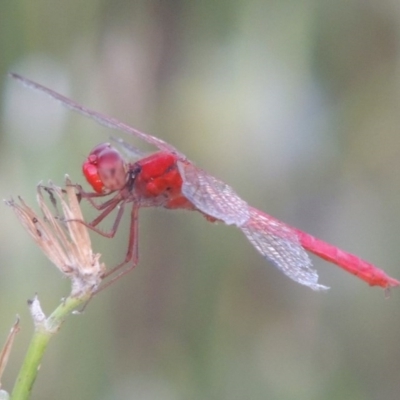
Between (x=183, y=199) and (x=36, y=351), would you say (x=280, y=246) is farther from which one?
(x=36, y=351)

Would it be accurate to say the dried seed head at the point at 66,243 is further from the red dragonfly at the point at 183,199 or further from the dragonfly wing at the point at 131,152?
the dragonfly wing at the point at 131,152

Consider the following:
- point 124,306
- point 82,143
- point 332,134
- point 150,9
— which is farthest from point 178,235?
point 150,9

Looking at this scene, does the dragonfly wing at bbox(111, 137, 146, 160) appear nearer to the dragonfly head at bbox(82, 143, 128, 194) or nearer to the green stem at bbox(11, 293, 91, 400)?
the dragonfly head at bbox(82, 143, 128, 194)

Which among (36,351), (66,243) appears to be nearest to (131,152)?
(66,243)

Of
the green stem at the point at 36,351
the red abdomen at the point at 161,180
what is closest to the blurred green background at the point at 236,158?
the red abdomen at the point at 161,180

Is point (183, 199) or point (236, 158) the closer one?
point (183, 199)

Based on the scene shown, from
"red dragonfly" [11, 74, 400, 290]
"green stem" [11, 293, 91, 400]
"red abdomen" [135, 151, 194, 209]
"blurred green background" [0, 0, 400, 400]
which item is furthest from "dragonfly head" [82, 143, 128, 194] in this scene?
"blurred green background" [0, 0, 400, 400]
